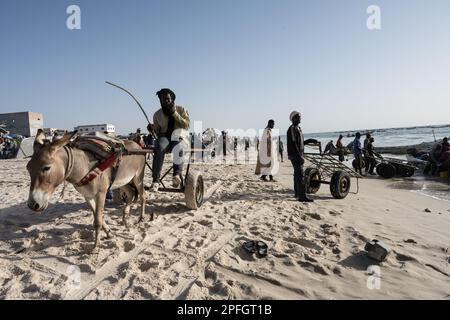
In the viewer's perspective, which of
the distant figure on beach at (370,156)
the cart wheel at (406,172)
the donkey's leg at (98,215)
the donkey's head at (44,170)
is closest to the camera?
the donkey's head at (44,170)

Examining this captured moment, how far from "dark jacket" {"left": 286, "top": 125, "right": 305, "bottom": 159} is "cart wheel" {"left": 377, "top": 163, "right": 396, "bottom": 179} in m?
8.58

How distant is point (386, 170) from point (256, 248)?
12.5 meters

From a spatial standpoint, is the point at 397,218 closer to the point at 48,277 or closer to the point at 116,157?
the point at 116,157

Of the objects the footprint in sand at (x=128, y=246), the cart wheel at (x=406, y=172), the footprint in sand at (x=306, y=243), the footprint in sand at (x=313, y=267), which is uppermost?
the footprint in sand at (x=128, y=246)

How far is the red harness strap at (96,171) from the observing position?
385 centimetres

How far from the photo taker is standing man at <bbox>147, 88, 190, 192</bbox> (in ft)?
19.1

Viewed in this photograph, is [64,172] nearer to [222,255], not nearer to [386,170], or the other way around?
[222,255]

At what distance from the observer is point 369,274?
3.51 meters

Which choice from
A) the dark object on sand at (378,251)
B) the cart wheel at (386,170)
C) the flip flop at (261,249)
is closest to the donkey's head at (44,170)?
the flip flop at (261,249)

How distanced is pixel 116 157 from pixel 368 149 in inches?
566

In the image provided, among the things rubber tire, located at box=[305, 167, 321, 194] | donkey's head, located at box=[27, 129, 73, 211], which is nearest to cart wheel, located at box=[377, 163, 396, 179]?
rubber tire, located at box=[305, 167, 321, 194]

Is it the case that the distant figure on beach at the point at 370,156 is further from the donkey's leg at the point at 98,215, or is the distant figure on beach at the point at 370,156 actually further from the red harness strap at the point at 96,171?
the donkey's leg at the point at 98,215

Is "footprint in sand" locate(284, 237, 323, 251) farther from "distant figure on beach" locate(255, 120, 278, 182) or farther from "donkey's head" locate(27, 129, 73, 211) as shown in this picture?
"distant figure on beach" locate(255, 120, 278, 182)

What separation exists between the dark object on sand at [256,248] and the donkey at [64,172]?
7.21ft
